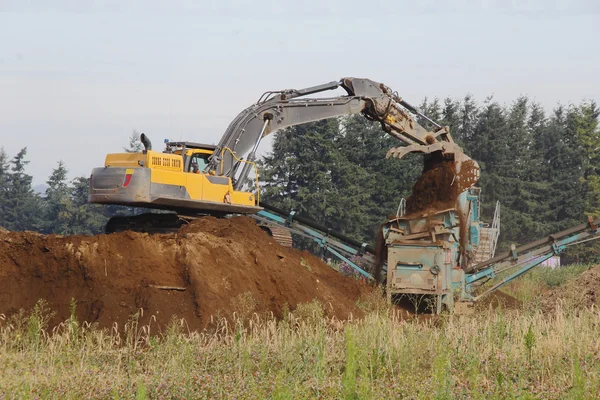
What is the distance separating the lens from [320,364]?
29.5ft

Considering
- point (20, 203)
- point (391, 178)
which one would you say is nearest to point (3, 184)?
point (20, 203)

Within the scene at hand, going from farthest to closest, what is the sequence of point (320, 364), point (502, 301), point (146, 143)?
point (502, 301)
point (146, 143)
point (320, 364)

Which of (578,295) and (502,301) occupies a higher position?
(502,301)

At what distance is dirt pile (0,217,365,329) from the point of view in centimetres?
1309

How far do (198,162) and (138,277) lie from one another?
4.79 m

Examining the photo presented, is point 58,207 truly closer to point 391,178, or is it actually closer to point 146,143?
point 391,178

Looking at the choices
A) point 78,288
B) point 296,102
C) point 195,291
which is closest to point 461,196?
point 296,102

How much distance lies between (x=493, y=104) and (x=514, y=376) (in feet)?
182

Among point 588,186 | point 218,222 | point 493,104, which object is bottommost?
point 218,222

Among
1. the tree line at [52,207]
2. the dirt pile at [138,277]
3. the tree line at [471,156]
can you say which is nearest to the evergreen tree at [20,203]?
the tree line at [52,207]

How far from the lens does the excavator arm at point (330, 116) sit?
18.4 metres

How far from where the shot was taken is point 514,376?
28.1 feet

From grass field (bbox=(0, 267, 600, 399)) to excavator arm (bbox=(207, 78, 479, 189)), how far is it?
678 centimetres

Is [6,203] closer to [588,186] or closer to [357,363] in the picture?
[588,186]
